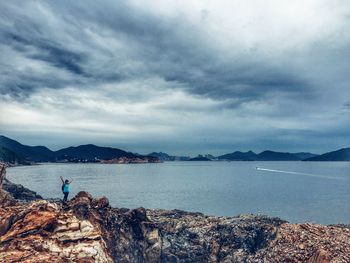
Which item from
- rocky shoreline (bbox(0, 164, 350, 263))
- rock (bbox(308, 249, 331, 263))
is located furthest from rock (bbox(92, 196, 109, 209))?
rock (bbox(308, 249, 331, 263))

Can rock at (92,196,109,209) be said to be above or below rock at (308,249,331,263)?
above

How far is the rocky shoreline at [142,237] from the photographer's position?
2288cm

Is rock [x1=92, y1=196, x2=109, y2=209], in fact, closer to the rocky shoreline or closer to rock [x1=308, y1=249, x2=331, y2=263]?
the rocky shoreline

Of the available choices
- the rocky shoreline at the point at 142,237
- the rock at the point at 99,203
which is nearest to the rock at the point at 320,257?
the rocky shoreline at the point at 142,237

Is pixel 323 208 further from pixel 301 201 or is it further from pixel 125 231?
pixel 125 231

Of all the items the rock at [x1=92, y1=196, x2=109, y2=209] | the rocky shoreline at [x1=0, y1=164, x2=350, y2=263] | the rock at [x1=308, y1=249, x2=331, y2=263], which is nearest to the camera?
the rocky shoreline at [x1=0, y1=164, x2=350, y2=263]

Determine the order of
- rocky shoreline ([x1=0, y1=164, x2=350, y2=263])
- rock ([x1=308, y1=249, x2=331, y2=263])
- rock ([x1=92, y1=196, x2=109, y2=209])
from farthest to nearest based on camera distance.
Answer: rock ([x1=92, y1=196, x2=109, y2=209]) < rock ([x1=308, y1=249, x2=331, y2=263]) < rocky shoreline ([x1=0, y1=164, x2=350, y2=263])

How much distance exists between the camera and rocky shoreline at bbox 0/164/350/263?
22875 mm

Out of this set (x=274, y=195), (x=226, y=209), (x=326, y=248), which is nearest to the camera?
(x=326, y=248)

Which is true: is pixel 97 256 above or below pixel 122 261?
above

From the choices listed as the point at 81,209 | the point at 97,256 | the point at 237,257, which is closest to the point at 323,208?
the point at 237,257

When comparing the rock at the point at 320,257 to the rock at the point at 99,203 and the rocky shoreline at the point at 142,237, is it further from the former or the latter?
the rock at the point at 99,203

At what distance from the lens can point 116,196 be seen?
119 metres

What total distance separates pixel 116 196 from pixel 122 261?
89710 millimetres
